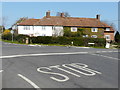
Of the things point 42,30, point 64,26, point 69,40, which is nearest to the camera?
point 69,40

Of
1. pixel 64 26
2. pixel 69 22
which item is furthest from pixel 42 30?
pixel 69 22

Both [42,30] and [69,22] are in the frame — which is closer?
[69,22]

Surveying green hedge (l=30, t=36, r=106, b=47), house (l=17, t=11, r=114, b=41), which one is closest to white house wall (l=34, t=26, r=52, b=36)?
house (l=17, t=11, r=114, b=41)

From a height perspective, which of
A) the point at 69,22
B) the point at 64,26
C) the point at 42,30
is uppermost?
the point at 69,22

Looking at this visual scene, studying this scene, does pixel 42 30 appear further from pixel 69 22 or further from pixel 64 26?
pixel 69 22

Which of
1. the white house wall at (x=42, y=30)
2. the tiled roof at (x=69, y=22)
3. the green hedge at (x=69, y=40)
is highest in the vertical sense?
the tiled roof at (x=69, y=22)

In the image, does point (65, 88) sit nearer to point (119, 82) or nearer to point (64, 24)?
point (119, 82)

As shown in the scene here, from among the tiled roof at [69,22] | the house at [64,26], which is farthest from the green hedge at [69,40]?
the tiled roof at [69,22]

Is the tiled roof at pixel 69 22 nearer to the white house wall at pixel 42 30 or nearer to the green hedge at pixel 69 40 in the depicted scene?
the white house wall at pixel 42 30

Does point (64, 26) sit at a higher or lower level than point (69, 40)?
higher

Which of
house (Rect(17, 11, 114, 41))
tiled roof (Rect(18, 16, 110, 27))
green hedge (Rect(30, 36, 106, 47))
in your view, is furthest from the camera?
tiled roof (Rect(18, 16, 110, 27))

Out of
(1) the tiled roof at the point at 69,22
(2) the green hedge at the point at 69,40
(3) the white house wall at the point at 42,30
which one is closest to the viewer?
(2) the green hedge at the point at 69,40

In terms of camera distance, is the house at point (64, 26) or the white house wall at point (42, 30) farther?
the white house wall at point (42, 30)

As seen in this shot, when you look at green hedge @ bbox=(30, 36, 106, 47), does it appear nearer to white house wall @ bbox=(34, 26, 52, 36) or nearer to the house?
the house
